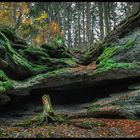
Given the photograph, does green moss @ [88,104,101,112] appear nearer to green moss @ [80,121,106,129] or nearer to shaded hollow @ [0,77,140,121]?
shaded hollow @ [0,77,140,121]

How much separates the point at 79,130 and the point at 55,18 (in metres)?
41.6

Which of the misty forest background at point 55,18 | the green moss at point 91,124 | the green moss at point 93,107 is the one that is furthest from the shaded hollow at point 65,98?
the misty forest background at point 55,18

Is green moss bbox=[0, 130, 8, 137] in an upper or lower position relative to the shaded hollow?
lower

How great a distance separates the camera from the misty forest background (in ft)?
127

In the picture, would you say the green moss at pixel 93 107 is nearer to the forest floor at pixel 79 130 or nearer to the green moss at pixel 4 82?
the forest floor at pixel 79 130

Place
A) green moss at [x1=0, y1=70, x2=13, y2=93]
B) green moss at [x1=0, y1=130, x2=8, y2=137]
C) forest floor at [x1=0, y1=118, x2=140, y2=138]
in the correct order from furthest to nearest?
1. green moss at [x1=0, y1=70, x2=13, y2=93]
2. green moss at [x1=0, y1=130, x2=8, y2=137]
3. forest floor at [x1=0, y1=118, x2=140, y2=138]

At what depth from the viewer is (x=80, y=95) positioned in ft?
72.5

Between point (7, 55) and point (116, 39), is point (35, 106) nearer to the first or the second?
point (7, 55)

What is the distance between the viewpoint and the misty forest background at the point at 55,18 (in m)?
38.6

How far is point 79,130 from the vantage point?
14328mm


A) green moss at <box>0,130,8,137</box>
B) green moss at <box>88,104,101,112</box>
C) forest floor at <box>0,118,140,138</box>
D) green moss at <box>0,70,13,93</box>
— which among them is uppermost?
green moss at <box>0,70,13,93</box>

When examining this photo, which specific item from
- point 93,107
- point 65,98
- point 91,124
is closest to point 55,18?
point 65,98

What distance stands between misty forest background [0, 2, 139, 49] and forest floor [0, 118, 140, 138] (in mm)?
19026

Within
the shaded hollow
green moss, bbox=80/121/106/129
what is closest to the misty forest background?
the shaded hollow
